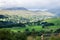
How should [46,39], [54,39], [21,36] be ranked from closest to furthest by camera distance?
[54,39]
[46,39]
[21,36]

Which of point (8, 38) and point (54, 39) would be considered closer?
point (54, 39)

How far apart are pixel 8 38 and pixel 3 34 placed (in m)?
1.01

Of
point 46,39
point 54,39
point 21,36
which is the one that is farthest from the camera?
point 21,36

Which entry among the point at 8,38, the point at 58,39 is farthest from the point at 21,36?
the point at 58,39

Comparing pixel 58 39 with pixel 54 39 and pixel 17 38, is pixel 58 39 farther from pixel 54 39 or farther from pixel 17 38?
pixel 17 38

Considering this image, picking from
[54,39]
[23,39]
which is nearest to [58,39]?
[54,39]

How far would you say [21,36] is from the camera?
41344 millimetres

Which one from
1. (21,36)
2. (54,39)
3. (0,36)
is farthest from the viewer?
(21,36)

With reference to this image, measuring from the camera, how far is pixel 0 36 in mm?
31562

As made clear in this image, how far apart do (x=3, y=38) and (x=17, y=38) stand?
8.51m

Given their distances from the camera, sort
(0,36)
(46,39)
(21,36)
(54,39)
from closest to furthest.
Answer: (54,39)
(0,36)
(46,39)
(21,36)

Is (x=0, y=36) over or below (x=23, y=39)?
over

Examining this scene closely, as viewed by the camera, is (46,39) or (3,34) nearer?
(3,34)

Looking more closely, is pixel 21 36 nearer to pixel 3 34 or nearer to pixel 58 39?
pixel 3 34
